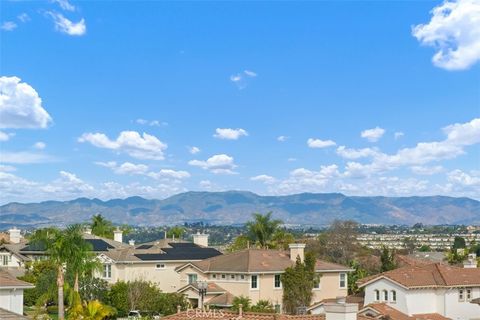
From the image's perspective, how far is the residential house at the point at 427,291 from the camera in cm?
5559

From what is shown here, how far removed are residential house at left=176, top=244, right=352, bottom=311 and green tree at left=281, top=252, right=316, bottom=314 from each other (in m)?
0.56

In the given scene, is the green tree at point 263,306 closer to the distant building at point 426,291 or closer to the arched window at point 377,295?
the distant building at point 426,291

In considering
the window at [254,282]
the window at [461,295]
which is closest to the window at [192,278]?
the window at [254,282]

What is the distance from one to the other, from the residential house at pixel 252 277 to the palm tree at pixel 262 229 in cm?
2014

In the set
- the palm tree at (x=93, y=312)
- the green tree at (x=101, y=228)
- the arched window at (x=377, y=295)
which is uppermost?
the green tree at (x=101, y=228)

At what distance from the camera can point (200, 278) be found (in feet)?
215

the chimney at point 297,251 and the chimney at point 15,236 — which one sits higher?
the chimney at point 15,236

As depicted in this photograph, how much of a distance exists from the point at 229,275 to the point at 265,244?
2625 cm

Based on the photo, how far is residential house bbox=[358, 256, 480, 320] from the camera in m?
55.6

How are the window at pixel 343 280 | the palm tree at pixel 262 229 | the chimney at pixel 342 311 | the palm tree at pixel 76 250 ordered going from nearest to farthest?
the chimney at pixel 342 311 → the palm tree at pixel 76 250 → the window at pixel 343 280 → the palm tree at pixel 262 229

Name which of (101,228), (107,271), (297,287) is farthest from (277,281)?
(101,228)

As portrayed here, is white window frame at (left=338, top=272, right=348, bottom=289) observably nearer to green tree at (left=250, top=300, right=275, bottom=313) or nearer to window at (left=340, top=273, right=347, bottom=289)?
window at (left=340, top=273, right=347, bottom=289)

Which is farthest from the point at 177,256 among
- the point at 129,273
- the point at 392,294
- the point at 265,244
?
the point at 392,294

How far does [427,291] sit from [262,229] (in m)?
34.5
